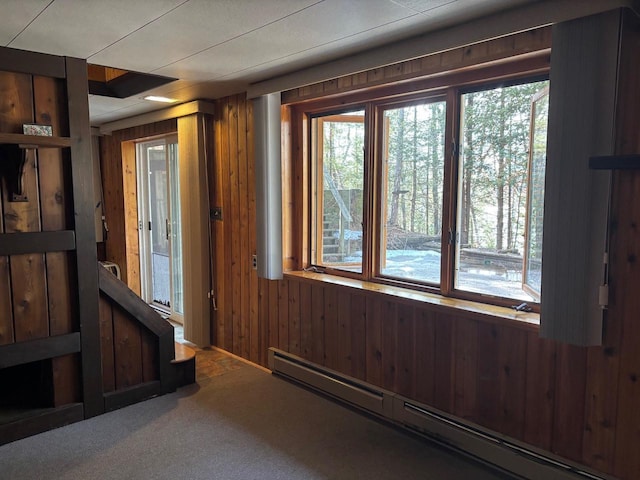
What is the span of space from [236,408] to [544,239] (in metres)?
2.13

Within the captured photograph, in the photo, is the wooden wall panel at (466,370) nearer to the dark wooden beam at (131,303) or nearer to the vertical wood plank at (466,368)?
the vertical wood plank at (466,368)

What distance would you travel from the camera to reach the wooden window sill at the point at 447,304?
7.39 ft

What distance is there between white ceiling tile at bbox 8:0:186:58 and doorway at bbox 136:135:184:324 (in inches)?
84.1

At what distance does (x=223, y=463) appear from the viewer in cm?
242

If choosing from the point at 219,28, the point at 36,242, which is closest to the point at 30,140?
the point at 36,242

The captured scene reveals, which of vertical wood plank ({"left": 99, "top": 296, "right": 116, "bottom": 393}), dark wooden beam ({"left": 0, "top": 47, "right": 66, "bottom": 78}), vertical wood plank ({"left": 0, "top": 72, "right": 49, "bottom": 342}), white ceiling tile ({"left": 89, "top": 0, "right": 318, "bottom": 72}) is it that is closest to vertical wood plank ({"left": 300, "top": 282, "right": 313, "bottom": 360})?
vertical wood plank ({"left": 99, "top": 296, "right": 116, "bottom": 393})

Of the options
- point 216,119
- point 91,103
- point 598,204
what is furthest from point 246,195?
point 598,204

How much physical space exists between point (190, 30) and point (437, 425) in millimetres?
2452

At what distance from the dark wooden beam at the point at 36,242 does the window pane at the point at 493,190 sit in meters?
2.26

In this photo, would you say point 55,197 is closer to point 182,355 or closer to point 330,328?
point 182,355

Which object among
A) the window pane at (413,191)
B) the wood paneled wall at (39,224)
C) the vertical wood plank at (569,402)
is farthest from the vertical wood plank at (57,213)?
the vertical wood plank at (569,402)

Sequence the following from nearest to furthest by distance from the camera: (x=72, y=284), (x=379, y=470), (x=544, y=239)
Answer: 1. (x=544, y=239)
2. (x=379, y=470)
3. (x=72, y=284)

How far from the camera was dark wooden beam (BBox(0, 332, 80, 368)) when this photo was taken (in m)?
2.57

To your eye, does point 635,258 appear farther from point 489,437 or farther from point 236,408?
point 236,408
